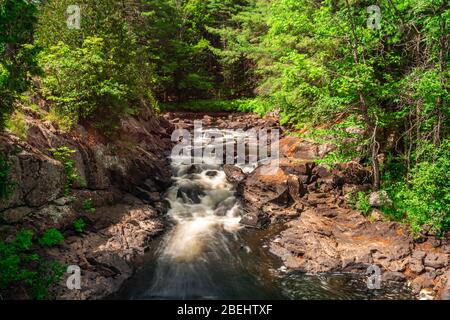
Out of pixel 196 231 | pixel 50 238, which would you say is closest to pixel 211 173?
pixel 196 231

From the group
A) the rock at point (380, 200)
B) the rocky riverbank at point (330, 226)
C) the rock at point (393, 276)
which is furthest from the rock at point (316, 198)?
the rock at point (393, 276)

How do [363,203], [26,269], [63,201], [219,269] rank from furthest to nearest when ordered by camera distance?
[363,203], [63,201], [219,269], [26,269]

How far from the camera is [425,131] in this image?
10758 millimetres

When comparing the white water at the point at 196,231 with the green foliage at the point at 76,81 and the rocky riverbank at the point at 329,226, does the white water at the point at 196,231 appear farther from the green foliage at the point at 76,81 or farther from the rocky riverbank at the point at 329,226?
the green foliage at the point at 76,81

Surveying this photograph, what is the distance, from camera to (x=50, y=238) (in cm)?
869

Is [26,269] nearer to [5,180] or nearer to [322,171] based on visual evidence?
[5,180]

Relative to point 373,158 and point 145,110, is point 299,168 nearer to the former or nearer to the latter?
point 373,158

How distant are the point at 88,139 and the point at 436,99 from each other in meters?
11.5

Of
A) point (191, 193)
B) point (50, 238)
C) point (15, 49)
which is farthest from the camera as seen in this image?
point (191, 193)

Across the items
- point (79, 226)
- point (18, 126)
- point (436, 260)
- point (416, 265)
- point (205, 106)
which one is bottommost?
point (416, 265)

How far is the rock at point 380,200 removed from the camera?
1123cm

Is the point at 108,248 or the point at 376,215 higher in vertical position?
the point at 376,215

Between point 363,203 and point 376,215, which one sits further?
point 363,203

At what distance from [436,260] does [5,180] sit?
11499 millimetres
